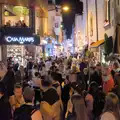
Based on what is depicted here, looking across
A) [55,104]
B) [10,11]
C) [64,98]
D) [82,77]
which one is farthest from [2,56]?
[55,104]

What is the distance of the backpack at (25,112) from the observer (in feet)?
19.5

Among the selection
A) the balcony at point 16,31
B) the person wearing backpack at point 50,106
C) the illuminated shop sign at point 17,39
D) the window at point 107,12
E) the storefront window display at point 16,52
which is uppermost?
the window at point 107,12

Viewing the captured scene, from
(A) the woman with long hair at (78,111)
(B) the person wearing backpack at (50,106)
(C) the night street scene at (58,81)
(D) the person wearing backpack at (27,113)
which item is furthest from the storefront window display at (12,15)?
(D) the person wearing backpack at (27,113)

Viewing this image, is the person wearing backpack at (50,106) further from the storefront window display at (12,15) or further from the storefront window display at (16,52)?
the storefront window display at (12,15)

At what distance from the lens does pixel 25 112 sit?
19.6 feet

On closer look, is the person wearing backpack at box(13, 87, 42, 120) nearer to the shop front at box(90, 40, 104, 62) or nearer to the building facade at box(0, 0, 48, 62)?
the building facade at box(0, 0, 48, 62)

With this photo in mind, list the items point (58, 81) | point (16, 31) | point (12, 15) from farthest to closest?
point (12, 15) < point (16, 31) < point (58, 81)

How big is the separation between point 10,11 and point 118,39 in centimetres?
1253

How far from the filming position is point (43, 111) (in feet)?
22.0

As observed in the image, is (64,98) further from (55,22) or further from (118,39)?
(55,22)

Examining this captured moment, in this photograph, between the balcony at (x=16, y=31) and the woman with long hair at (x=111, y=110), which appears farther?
the balcony at (x=16, y=31)

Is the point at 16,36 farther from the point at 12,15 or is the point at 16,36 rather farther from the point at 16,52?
the point at 12,15

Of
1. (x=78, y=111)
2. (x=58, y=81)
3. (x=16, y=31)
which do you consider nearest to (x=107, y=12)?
(x=16, y=31)

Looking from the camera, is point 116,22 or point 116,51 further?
point 116,22
